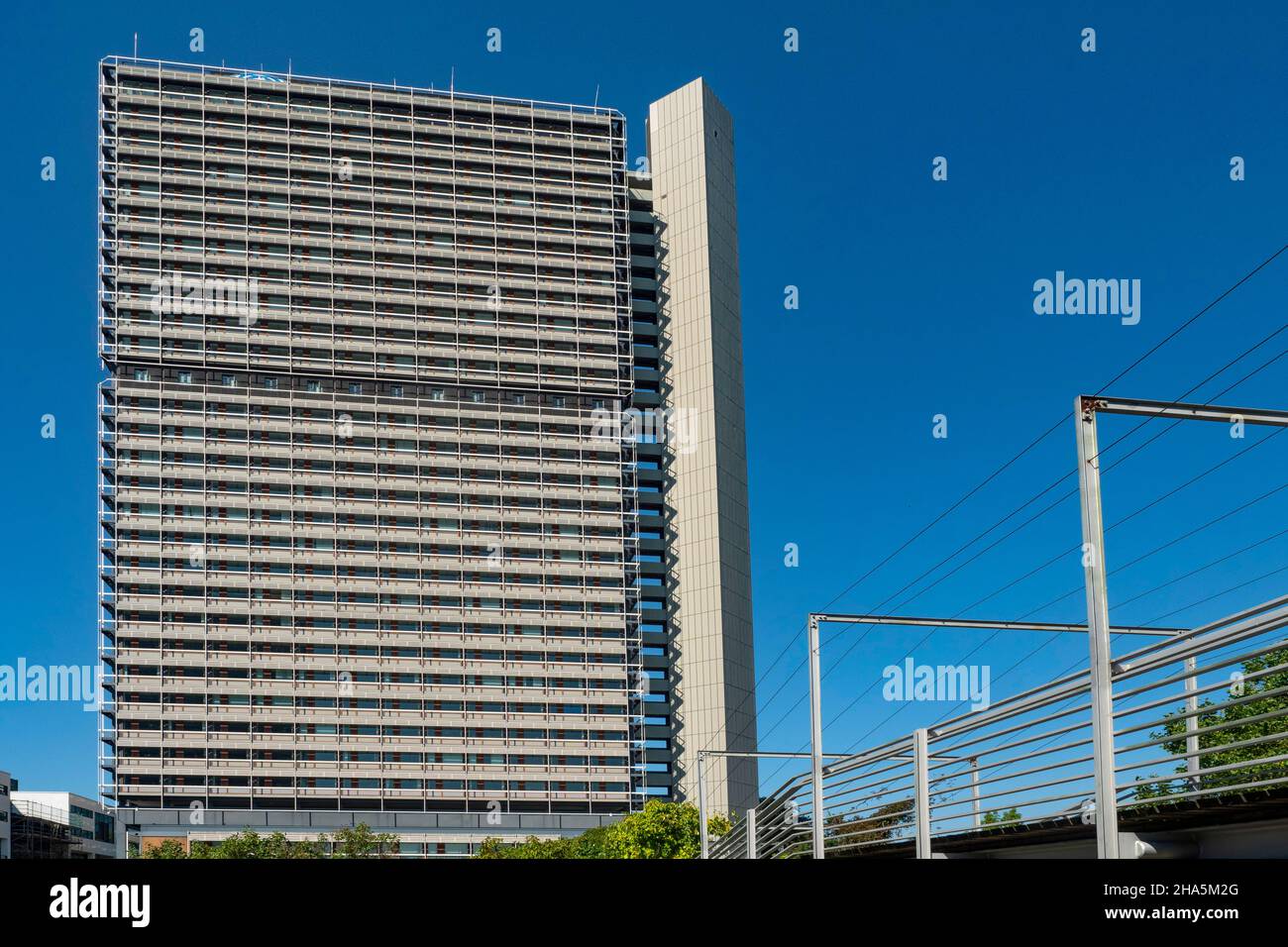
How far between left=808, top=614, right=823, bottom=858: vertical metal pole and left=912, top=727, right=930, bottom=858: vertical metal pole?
5.04 metres

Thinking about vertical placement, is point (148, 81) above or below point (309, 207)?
above

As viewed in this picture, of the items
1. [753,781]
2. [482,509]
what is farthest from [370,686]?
[753,781]

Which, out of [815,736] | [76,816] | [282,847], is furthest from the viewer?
[76,816]

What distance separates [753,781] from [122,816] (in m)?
56.0

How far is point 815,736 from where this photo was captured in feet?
91.0

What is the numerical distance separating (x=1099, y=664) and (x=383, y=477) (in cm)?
11932

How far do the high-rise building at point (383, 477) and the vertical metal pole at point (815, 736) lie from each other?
323 ft

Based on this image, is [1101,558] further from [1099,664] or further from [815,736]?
[815,736]

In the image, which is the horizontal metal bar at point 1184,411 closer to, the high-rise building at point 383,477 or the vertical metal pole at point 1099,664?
the vertical metal pole at point 1099,664

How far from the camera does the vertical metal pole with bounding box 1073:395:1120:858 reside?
42.4 feet

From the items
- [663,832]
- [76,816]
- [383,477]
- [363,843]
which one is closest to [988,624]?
[663,832]

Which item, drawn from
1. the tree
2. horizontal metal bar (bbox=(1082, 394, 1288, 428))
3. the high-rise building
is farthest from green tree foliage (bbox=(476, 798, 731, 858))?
horizontal metal bar (bbox=(1082, 394, 1288, 428))

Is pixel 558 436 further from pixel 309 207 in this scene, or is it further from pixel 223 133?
pixel 223 133

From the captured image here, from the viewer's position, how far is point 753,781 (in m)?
134
